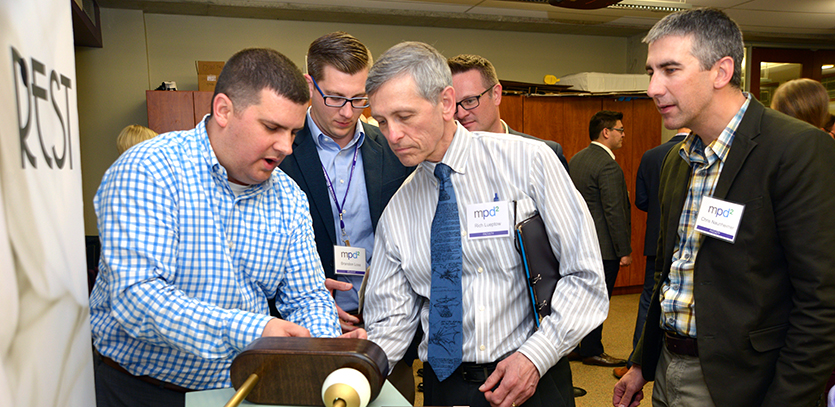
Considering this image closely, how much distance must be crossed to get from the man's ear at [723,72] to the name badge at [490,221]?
66cm

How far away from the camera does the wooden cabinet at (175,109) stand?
5051mm

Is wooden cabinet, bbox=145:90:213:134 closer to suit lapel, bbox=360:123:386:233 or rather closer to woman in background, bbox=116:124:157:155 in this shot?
woman in background, bbox=116:124:157:155

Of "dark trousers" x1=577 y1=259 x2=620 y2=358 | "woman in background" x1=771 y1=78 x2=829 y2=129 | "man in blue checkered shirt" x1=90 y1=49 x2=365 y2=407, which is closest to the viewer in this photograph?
"man in blue checkered shirt" x1=90 y1=49 x2=365 y2=407

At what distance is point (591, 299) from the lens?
139cm

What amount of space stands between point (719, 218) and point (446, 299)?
726 mm

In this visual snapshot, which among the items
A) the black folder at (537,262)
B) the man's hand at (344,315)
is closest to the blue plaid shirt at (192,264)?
the man's hand at (344,315)

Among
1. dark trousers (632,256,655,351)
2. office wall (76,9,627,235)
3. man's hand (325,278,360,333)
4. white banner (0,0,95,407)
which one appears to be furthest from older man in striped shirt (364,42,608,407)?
office wall (76,9,627,235)

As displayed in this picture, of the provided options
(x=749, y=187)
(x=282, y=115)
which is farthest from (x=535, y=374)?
(x=282, y=115)

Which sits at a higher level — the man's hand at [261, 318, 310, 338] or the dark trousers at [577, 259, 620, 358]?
the man's hand at [261, 318, 310, 338]

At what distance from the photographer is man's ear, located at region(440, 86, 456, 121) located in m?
1.42

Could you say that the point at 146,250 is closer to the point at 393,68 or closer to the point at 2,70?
the point at 2,70

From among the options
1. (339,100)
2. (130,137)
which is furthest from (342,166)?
(130,137)

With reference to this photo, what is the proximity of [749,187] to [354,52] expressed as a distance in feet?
3.94

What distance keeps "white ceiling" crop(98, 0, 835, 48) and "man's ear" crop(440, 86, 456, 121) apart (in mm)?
4324
